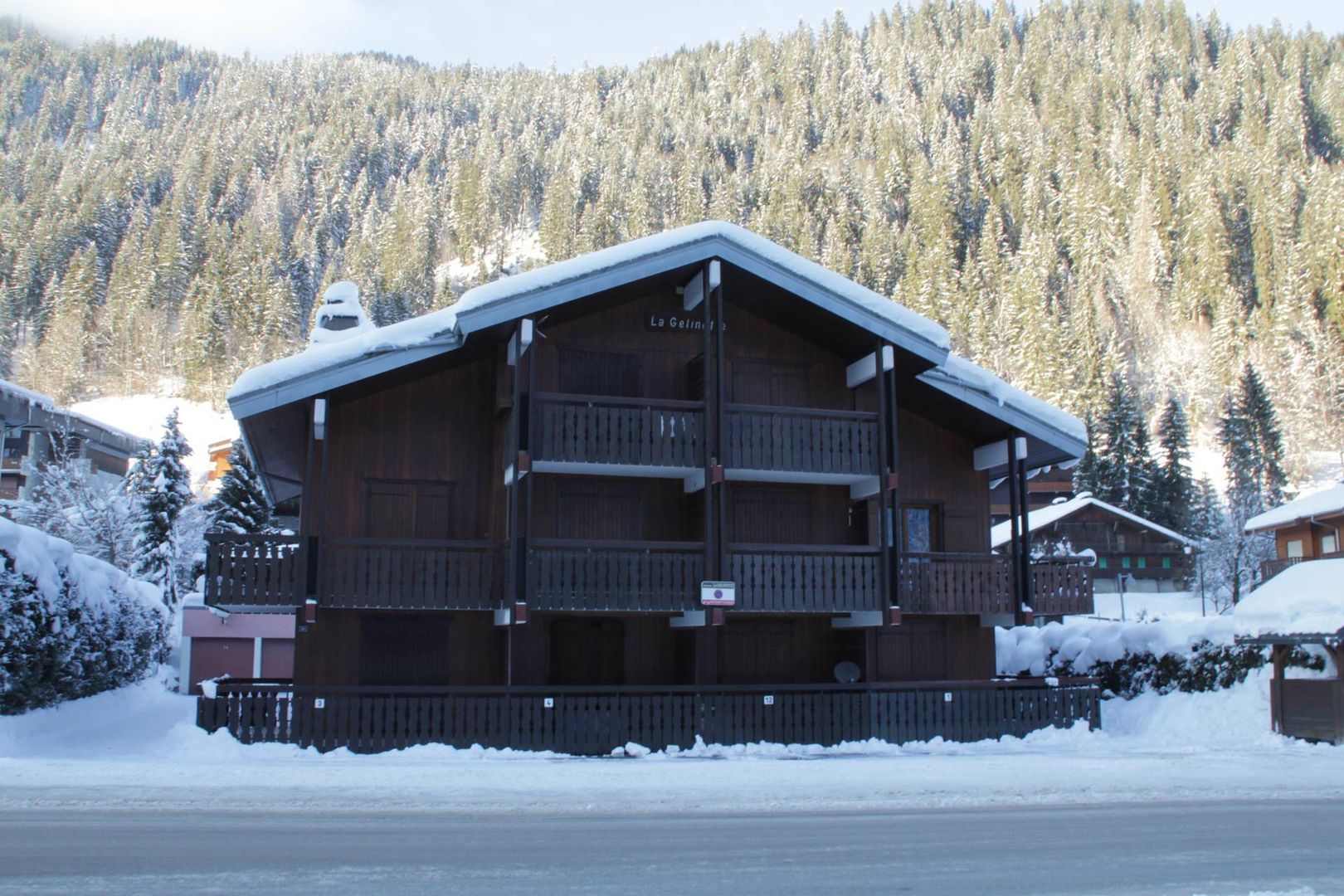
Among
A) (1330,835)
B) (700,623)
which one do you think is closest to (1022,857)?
(1330,835)

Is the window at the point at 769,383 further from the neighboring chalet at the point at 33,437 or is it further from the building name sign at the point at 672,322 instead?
the neighboring chalet at the point at 33,437

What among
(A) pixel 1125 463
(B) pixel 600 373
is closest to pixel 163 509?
(B) pixel 600 373

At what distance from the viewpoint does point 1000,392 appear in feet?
75.0

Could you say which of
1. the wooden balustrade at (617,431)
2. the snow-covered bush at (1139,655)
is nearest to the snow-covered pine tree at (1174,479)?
the snow-covered bush at (1139,655)

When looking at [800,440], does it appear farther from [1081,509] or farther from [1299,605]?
[1081,509]

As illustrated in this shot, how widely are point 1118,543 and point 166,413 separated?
3081 inches

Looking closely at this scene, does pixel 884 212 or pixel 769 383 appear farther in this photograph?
pixel 884 212

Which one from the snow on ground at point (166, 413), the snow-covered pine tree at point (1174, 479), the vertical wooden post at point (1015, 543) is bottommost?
the vertical wooden post at point (1015, 543)

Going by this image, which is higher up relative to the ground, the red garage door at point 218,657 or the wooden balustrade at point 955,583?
the wooden balustrade at point 955,583

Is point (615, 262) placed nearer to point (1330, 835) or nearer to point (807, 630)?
point (807, 630)

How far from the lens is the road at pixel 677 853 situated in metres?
8.49

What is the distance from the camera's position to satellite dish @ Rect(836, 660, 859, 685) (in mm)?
23047

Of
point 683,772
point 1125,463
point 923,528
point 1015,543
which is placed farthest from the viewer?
point 1125,463

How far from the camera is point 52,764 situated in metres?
15.5
